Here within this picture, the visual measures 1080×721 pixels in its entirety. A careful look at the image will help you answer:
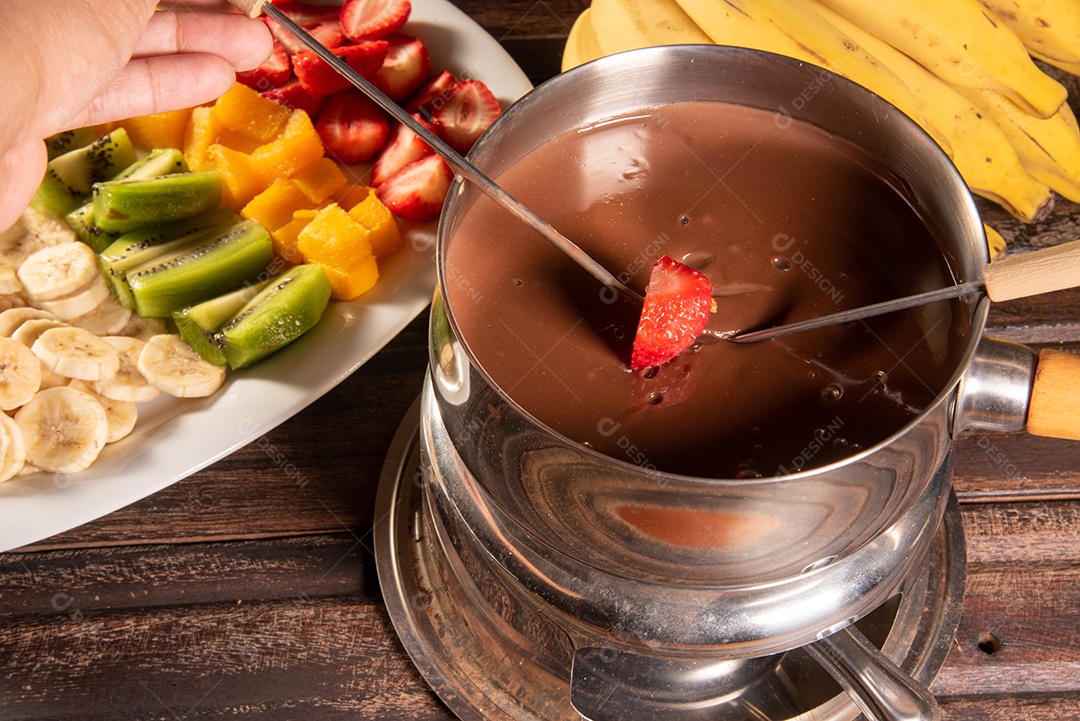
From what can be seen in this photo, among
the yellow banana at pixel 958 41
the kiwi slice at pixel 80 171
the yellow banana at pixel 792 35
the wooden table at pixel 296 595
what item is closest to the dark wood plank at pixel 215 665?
the wooden table at pixel 296 595

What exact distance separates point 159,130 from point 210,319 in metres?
0.39

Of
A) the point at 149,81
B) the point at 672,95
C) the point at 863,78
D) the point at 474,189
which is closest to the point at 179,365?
the point at 149,81

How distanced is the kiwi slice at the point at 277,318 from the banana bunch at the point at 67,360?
0.05 m

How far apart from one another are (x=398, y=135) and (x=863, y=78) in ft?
2.29

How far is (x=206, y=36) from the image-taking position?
1.22 m

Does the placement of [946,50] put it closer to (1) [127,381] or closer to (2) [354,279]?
(2) [354,279]

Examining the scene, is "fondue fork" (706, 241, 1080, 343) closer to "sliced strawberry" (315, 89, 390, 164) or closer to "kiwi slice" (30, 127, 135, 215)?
"sliced strawberry" (315, 89, 390, 164)

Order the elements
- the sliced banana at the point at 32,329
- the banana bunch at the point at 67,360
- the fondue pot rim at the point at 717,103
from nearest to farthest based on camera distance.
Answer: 1. the fondue pot rim at the point at 717,103
2. the banana bunch at the point at 67,360
3. the sliced banana at the point at 32,329

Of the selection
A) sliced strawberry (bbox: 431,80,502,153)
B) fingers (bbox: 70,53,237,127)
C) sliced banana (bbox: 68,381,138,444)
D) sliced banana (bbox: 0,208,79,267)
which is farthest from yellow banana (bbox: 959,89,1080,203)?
sliced banana (bbox: 0,208,79,267)

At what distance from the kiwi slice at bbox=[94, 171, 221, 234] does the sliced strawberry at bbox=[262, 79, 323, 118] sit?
6.7 inches

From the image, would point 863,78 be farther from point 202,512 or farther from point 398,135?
point 202,512

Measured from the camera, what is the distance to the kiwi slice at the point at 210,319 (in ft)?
4.43

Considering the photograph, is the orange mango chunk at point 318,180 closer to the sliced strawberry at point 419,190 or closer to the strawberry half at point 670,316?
the sliced strawberry at point 419,190

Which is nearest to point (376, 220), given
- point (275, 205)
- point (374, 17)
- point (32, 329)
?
point (275, 205)
